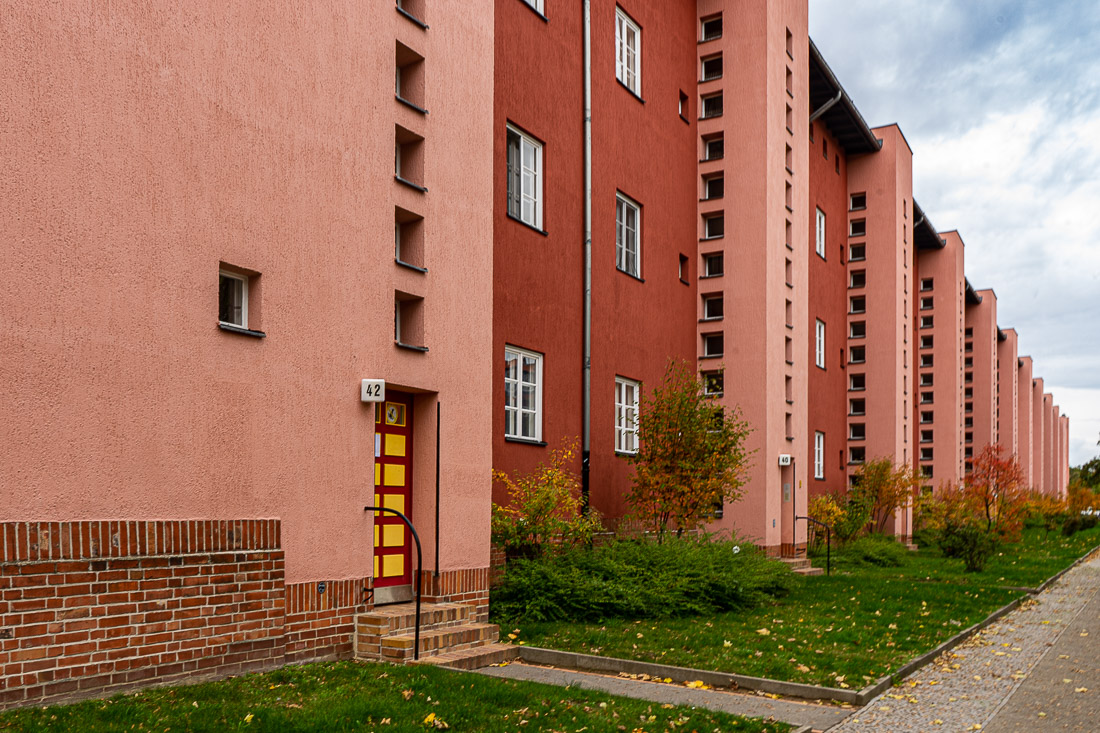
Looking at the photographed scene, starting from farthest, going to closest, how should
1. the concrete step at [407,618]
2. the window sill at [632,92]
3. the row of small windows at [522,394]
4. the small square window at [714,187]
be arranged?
the small square window at [714,187] < the window sill at [632,92] < the row of small windows at [522,394] < the concrete step at [407,618]

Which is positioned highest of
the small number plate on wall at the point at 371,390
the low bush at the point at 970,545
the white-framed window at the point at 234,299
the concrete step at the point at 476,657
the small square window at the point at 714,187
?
the small square window at the point at 714,187

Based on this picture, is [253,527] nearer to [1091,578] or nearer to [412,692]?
[412,692]

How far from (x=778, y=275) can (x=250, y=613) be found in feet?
55.7

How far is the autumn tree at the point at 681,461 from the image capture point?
16.9 m

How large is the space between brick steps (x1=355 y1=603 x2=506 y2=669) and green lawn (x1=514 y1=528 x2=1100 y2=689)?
2.82 ft

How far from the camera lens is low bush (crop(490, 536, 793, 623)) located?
42.2ft

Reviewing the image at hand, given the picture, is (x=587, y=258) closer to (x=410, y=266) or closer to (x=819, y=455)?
(x=410, y=266)

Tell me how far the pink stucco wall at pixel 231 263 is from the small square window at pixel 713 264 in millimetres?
11423

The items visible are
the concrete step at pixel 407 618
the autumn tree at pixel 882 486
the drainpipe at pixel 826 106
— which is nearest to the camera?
the concrete step at pixel 407 618

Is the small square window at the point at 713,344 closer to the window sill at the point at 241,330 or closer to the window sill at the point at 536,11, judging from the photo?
the window sill at the point at 536,11

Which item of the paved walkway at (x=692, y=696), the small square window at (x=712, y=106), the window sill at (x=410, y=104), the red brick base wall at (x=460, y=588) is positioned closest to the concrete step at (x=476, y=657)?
the paved walkway at (x=692, y=696)

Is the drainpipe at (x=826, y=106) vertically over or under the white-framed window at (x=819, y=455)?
over

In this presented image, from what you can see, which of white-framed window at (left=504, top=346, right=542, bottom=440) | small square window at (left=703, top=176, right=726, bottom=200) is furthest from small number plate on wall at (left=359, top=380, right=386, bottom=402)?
small square window at (left=703, top=176, right=726, bottom=200)

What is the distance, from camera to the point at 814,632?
12219 mm
